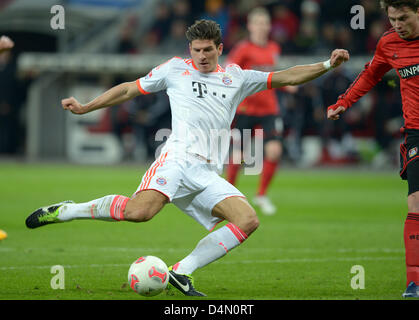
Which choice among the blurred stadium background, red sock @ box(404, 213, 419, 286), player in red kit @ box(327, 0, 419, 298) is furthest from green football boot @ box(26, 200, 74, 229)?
the blurred stadium background

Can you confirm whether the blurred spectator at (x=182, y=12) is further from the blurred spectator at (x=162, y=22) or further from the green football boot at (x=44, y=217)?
the green football boot at (x=44, y=217)

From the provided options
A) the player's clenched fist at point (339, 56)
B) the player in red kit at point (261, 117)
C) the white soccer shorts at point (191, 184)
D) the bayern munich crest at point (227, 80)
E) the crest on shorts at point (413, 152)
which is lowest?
the white soccer shorts at point (191, 184)

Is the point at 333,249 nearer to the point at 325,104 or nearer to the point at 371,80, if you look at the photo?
the point at 371,80

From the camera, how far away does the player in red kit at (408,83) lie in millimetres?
6004

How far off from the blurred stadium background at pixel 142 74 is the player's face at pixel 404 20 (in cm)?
1563

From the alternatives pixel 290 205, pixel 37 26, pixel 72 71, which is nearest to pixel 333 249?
pixel 290 205

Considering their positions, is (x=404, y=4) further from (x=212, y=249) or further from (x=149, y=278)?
(x=149, y=278)

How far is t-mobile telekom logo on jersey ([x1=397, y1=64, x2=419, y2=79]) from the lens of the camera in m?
6.23

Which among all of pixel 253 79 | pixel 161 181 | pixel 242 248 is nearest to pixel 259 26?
pixel 242 248

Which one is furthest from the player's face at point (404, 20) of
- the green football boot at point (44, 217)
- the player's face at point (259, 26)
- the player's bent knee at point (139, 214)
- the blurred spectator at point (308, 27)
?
the blurred spectator at point (308, 27)

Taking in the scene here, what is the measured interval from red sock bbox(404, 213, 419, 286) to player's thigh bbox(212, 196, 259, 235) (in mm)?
1205

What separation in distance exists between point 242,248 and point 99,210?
9.69 ft

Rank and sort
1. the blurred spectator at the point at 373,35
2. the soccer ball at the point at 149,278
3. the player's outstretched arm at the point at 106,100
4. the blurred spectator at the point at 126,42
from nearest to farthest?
the soccer ball at the point at 149,278
the player's outstretched arm at the point at 106,100
the blurred spectator at the point at 373,35
the blurred spectator at the point at 126,42

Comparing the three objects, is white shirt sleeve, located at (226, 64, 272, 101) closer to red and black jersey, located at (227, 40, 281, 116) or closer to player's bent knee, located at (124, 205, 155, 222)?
player's bent knee, located at (124, 205, 155, 222)
